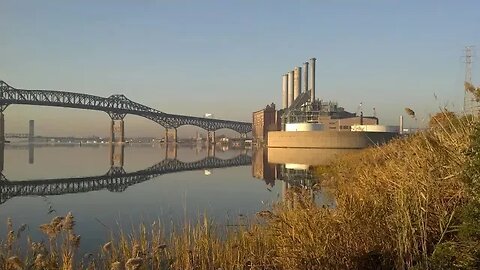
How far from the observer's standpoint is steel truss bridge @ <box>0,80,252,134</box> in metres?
139

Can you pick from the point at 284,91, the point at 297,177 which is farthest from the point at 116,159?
the point at 284,91

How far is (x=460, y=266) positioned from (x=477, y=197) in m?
0.70

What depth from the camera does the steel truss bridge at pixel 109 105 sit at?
456 feet

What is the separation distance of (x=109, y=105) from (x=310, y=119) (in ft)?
288

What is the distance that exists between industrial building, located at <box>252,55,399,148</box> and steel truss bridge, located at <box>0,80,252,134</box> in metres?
38.7

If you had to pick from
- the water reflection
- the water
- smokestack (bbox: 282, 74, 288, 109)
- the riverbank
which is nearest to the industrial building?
smokestack (bbox: 282, 74, 288, 109)

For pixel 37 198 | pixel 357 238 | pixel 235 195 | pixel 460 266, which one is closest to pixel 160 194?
pixel 235 195

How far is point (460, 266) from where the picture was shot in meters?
4.36

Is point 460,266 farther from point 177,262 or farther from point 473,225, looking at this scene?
point 177,262

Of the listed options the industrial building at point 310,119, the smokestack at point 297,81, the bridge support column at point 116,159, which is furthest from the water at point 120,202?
the smokestack at point 297,81

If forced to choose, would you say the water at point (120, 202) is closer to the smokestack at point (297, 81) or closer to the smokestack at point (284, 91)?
the smokestack at point (297, 81)

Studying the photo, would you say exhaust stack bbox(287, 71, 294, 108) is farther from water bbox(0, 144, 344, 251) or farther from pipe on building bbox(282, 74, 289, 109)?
water bbox(0, 144, 344, 251)

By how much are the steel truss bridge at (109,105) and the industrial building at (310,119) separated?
127 feet

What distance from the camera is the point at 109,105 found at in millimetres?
165000
